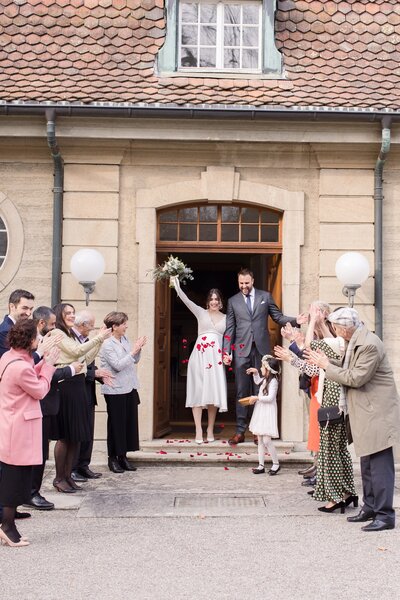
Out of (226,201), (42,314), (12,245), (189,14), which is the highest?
(189,14)

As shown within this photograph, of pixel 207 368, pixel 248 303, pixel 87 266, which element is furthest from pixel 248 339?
pixel 87 266

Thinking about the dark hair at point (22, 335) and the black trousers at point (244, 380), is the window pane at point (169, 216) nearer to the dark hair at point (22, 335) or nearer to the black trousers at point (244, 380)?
the black trousers at point (244, 380)

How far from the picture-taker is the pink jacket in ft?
21.9

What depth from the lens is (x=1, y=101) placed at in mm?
10484

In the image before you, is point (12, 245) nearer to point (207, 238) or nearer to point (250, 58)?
point (207, 238)

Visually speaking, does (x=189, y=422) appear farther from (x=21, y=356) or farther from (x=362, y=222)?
(x=21, y=356)

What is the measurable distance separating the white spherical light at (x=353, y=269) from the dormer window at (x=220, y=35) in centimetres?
295

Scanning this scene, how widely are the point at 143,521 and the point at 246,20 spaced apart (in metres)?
7.26

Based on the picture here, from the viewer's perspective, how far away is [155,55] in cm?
1155

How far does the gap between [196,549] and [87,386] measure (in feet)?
10.7

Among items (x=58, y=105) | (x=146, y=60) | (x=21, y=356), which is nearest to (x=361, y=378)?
(x=21, y=356)

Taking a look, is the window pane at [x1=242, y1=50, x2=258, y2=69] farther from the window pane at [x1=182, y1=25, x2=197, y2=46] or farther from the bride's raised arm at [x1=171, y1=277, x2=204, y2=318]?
the bride's raised arm at [x1=171, y1=277, x2=204, y2=318]

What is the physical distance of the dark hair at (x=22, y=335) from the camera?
672 cm

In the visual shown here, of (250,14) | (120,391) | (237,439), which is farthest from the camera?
(250,14)
